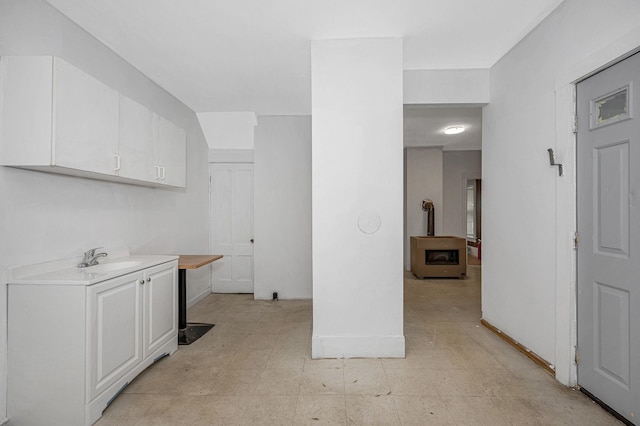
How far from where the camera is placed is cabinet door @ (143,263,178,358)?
2441mm

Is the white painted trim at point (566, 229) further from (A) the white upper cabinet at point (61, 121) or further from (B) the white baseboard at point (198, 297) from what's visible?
(B) the white baseboard at point (198, 297)

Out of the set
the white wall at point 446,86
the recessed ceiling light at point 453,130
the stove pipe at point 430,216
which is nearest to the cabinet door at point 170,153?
the white wall at point 446,86

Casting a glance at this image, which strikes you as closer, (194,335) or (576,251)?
(576,251)

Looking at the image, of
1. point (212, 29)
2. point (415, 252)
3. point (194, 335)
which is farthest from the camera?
point (415, 252)

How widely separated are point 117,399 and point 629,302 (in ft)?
11.0

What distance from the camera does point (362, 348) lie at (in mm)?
2654

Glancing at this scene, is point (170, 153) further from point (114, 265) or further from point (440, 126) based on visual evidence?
point (440, 126)

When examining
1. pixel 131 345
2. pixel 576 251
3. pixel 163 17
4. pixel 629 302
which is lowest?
pixel 131 345

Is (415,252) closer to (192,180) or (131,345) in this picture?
→ (192,180)

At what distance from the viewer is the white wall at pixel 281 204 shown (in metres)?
4.65

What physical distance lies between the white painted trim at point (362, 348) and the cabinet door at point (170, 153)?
226 cm

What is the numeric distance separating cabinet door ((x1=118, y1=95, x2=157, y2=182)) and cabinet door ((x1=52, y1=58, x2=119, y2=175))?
10 centimetres

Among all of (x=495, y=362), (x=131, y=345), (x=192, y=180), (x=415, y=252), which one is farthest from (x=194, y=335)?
(x=415, y=252)

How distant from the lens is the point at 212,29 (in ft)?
8.34
